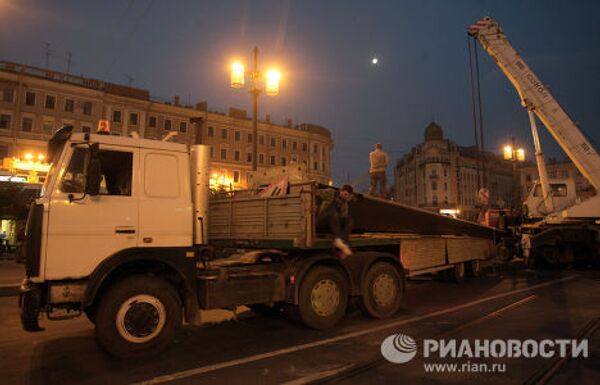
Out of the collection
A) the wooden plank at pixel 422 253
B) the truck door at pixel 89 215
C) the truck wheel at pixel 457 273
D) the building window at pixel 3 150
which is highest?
the building window at pixel 3 150

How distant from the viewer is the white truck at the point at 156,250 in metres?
5.15

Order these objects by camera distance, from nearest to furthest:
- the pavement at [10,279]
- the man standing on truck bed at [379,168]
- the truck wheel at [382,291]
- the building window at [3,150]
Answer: the truck wheel at [382,291] → the man standing on truck bed at [379,168] → the pavement at [10,279] → the building window at [3,150]

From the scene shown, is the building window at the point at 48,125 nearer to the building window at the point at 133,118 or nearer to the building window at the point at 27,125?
the building window at the point at 27,125

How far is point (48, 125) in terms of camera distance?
49.8 meters

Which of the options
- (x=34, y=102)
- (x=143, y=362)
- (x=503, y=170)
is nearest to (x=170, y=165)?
(x=143, y=362)

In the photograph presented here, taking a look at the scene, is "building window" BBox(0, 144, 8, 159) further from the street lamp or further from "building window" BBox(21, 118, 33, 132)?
the street lamp

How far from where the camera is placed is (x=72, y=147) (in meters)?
5.40

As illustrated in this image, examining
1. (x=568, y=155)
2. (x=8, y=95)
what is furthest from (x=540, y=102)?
(x=8, y=95)

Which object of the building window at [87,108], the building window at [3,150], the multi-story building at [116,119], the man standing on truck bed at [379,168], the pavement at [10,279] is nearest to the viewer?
the man standing on truck bed at [379,168]

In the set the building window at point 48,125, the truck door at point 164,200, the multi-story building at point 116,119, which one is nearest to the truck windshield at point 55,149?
the truck door at point 164,200

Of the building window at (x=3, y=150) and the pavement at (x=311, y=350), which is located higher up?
the building window at (x=3, y=150)

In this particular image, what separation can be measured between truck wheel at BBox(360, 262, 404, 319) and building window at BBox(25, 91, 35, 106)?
53252 millimetres

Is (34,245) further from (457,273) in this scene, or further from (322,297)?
(457,273)

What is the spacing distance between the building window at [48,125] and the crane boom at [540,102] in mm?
49007
